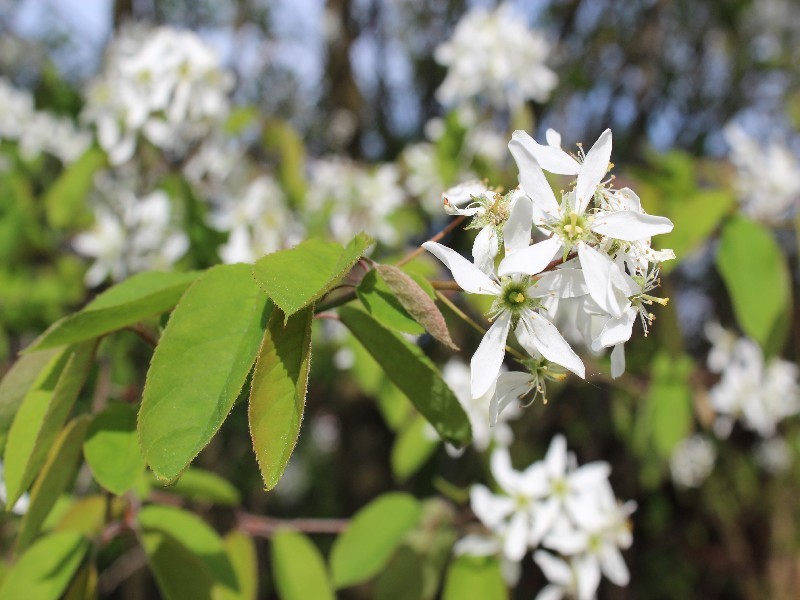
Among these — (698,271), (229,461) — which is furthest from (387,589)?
(698,271)

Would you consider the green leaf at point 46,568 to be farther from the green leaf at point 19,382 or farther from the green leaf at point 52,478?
the green leaf at point 19,382

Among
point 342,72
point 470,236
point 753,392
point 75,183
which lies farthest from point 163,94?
point 342,72

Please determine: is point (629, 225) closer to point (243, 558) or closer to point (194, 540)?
point (194, 540)

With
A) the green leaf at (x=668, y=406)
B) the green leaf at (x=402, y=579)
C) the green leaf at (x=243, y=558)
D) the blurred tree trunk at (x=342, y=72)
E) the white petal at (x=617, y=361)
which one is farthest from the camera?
the blurred tree trunk at (x=342, y=72)

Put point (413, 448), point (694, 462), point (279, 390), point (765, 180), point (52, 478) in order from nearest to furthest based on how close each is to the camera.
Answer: point (279, 390) < point (52, 478) < point (413, 448) < point (765, 180) < point (694, 462)

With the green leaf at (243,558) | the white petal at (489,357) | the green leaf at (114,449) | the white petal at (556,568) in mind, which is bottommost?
the white petal at (556,568)

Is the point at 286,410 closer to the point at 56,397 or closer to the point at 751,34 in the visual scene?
the point at 56,397

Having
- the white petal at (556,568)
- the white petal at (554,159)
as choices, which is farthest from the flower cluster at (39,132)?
Answer: the white petal at (554,159)
